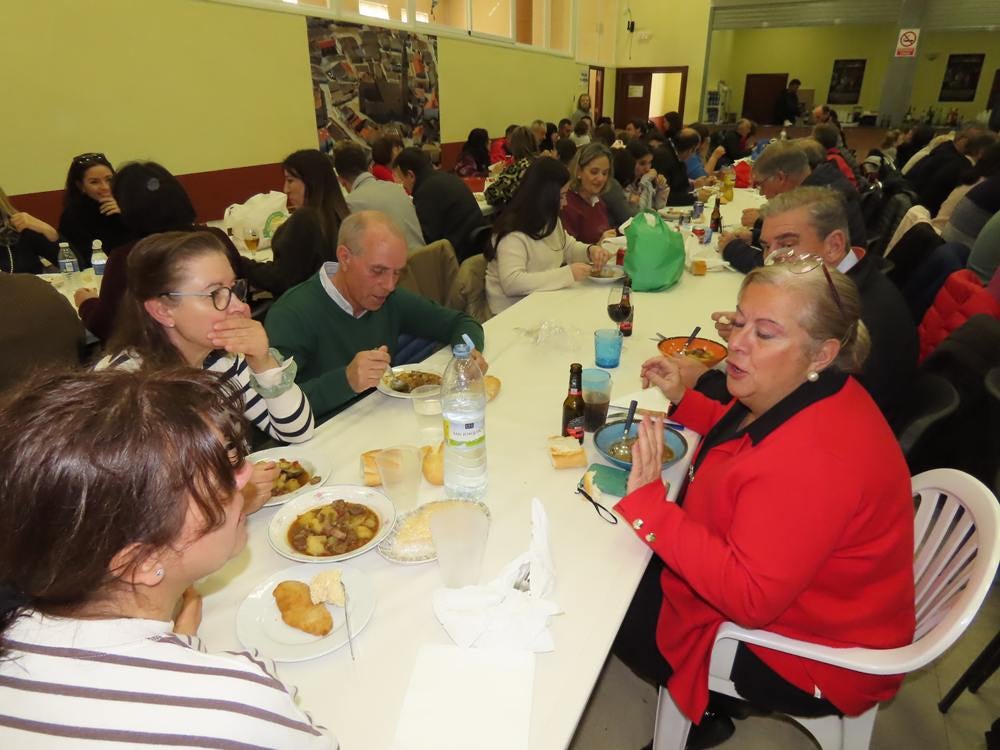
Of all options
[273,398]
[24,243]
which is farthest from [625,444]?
[24,243]

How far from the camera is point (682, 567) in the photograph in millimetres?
1324

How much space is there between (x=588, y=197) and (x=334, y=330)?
2759 millimetres

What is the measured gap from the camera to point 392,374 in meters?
2.22

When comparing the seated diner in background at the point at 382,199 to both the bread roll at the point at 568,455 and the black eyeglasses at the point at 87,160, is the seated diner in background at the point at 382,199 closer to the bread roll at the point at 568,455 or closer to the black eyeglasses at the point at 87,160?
the black eyeglasses at the point at 87,160

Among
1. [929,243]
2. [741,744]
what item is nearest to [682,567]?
[741,744]

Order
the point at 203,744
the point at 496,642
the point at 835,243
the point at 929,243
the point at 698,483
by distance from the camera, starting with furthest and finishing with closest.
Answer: the point at 929,243
the point at 835,243
the point at 698,483
the point at 496,642
the point at 203,744

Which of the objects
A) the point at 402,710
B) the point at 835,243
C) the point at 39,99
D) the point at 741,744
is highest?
the point at 39,99

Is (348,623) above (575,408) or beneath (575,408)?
beneath

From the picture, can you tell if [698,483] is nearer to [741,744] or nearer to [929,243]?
[741,744]

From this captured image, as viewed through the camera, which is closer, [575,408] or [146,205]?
[575,408]

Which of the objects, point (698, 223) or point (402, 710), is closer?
point (402, 710)

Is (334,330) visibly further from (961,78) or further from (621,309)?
(961,78)

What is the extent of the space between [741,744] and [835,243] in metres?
2.02

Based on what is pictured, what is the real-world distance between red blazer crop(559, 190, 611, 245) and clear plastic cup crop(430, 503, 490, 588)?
347 cm
